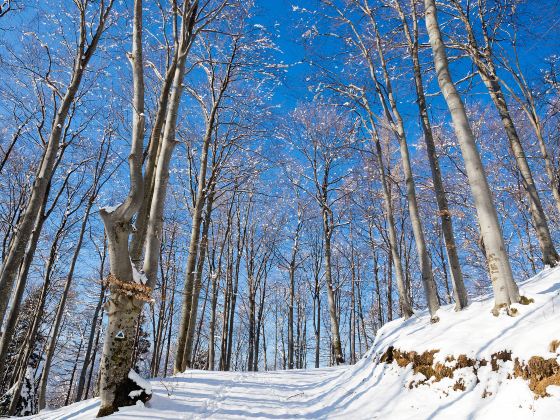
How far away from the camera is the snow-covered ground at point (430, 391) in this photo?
10.00 ft

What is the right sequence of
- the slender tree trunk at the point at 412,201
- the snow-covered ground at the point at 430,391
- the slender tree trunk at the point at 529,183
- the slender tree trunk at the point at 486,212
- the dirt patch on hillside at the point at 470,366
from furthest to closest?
the slender tree trunk at the point at 529,183 < the slender tree trunk at the point at 412,201 < the slender tree trunk at the point at 486,212 < the snow-covered ground at the point at 430,391 < the dirt patch on hillside at the point at 470,366

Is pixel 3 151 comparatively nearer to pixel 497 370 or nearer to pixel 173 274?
pixel 173 274

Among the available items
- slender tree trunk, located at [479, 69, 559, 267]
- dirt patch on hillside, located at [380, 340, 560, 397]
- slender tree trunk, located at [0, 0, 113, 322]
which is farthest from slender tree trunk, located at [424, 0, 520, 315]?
slender tree trunk, located at [0, 0, 113, 322]

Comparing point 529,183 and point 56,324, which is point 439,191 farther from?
point 56,324

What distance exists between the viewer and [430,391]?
13.5 ft

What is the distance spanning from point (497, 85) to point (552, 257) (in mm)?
5302

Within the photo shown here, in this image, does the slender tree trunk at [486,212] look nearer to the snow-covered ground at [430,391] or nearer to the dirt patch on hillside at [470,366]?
the snow-covered ground at [430,391]

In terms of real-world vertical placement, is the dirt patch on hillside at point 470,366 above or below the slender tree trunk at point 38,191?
below

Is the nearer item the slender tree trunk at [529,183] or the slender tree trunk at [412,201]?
the slender tree trunk at [412,201]

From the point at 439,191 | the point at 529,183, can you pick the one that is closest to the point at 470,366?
the point at 439,191

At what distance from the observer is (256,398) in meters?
6.50

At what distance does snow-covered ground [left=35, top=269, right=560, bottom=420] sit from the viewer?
305 centimetres

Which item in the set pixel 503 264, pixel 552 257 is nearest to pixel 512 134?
pixel 552 257

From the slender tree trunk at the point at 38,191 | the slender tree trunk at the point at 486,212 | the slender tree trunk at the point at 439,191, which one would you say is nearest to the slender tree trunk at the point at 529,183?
the slender tree trunk at the point at 439,191
